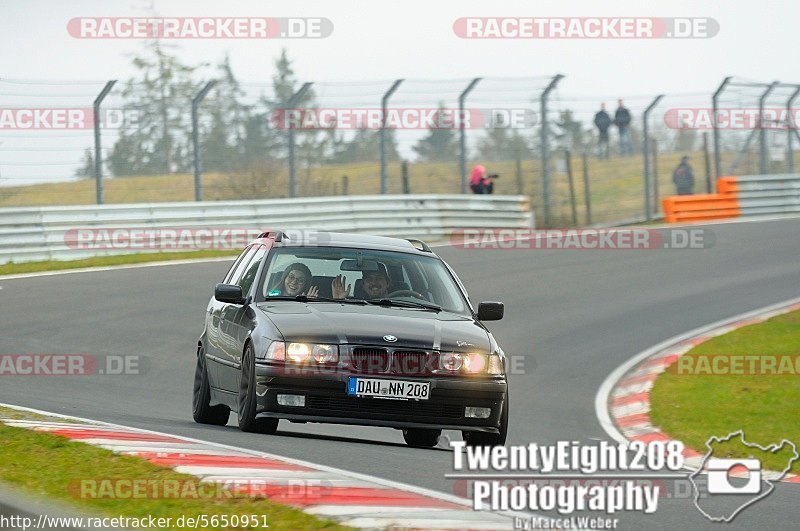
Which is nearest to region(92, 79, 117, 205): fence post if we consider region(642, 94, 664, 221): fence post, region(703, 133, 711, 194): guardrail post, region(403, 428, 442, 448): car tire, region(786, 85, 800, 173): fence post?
region(642, 94, 664, 221): fence post

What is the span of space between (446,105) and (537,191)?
358 cm

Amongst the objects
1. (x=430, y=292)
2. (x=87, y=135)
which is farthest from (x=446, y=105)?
(x=430, y=292)

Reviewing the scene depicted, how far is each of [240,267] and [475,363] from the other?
2673 millimetres

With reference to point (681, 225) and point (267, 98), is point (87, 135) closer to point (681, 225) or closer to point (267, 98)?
point (267, 98)

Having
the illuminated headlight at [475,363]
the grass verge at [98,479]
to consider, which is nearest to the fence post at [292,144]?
the illuminated headlight at [475,363]

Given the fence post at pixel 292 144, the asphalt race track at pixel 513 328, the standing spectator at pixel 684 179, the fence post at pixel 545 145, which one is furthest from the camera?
the standing spectator at pixel 684 179

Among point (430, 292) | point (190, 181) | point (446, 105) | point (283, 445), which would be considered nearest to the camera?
point (283, 445)

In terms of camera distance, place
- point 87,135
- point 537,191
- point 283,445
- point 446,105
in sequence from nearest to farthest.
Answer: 1. point 283,445
2. point 87,135
3. point 446,105
4. point 537,191

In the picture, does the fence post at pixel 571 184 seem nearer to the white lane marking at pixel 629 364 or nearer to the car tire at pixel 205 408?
the white lane marking at pixel 629 364

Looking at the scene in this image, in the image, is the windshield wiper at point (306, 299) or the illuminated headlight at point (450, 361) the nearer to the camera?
the illuminated headlight at point (450, 361)

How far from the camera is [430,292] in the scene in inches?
394

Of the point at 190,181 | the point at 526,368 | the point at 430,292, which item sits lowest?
the point at 526,368

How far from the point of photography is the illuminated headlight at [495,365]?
8.91 metres

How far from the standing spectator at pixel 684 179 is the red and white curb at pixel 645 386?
506 inches
